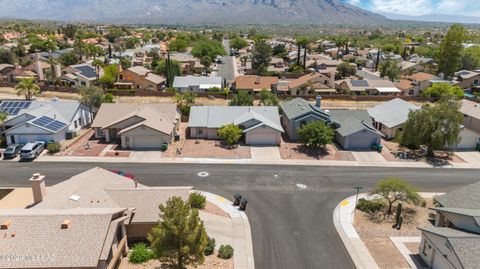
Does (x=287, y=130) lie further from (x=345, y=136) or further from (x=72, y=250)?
(x=72, y=250)

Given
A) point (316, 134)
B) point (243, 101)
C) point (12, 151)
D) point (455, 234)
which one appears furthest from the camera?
point (243, 101)

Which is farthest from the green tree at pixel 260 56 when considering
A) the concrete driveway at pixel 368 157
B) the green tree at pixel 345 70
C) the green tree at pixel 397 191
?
the green tree at pixel 397 191

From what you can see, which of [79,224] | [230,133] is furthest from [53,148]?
[79,224]

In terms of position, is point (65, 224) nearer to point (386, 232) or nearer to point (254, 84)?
point (386, 232)

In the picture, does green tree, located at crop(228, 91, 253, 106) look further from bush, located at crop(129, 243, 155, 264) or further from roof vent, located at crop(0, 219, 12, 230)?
roof vent, located at crop(0, 219, 12, 230)

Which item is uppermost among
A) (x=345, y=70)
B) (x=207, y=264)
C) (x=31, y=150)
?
(x=345, y=70)

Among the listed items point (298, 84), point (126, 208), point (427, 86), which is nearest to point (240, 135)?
point (126, 208)
